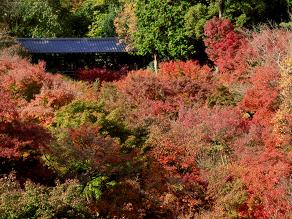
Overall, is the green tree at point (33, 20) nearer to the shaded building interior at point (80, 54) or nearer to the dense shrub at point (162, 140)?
the shaded building interior at point (80, 54)

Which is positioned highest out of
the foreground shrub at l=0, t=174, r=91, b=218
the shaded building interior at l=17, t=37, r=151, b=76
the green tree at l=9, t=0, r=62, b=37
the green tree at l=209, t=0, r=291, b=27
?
the green tree at l=209, t=0, r=291, b=27

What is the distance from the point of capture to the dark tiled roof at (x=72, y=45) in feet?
134

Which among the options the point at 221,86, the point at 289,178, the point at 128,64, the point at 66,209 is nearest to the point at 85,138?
the point at 66,209

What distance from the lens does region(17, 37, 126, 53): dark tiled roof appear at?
4094 centimetres

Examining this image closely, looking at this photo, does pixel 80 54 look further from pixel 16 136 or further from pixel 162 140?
pixel 16 136

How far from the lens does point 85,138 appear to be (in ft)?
54.2

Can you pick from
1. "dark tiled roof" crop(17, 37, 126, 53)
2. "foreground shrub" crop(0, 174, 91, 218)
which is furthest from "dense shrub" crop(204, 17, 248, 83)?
"foreground shrub" crop(0, 174, 91, 218)

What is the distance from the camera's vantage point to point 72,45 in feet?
140

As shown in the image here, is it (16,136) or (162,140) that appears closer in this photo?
(16,136)

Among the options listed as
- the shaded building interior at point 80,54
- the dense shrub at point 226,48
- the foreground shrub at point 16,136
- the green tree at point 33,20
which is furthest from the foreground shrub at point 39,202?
the green tree at point 33,20

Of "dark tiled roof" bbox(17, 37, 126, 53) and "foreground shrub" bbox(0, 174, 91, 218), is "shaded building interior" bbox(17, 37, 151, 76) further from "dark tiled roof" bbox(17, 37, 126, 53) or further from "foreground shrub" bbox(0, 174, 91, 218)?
"foreground shrub" bbox(0, 174, 91, 218)

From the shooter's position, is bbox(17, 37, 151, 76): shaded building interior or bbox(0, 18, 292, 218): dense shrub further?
bbox(17, 37, 151, 76): shaded building interior

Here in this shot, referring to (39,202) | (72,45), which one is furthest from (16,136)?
(72,45)

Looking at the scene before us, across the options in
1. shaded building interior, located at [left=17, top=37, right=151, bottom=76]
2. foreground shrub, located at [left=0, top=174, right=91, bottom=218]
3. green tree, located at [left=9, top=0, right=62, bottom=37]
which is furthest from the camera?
green tree, located at [left=9, top=0, right=62, bottom=37]
